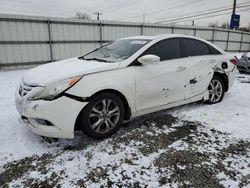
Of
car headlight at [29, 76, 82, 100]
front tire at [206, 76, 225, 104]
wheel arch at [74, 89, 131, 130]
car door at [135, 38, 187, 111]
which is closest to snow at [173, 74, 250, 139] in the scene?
front tire at [206, 76, 225, 104]

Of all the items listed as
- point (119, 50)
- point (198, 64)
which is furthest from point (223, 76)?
point (119, 50)

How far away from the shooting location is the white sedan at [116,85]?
2682mm

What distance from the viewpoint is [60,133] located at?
271cm

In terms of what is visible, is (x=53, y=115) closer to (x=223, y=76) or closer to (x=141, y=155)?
(x=141, y=155)

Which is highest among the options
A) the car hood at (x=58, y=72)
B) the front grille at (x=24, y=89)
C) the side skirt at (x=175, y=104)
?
the car hood at (x=58, y=72)

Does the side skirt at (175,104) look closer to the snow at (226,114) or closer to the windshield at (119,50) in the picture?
the snow at (226,114)

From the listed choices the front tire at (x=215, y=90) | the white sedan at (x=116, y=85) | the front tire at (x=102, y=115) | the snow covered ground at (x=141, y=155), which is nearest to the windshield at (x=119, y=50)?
the white sedan at (x=116, y=85)

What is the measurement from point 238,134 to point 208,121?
59cm

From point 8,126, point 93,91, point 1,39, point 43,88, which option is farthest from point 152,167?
point 1,39

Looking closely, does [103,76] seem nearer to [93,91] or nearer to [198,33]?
[93,91]

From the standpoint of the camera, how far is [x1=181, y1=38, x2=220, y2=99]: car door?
4035 millimetres

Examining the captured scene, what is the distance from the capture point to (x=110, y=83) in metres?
2.96

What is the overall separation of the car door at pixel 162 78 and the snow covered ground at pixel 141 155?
45cm

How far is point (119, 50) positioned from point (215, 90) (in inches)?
95.3
